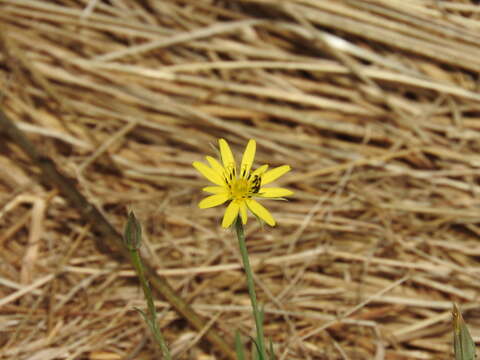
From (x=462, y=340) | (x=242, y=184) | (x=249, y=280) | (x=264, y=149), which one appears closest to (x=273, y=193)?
(x=242, y=184)

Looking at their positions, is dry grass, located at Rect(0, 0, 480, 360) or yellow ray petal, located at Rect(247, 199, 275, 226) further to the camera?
dry grass, located at Rect(0, 0, 480, 360)

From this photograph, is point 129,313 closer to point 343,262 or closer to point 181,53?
point 343,262

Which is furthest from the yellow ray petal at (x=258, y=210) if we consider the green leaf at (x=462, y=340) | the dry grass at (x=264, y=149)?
the dry grass at (x=264, y=149)

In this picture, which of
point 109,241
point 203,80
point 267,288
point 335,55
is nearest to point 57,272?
point 109,241

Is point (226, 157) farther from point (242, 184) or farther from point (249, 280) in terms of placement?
point (249, 280)

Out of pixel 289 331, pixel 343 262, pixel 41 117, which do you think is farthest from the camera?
pixel 41 117

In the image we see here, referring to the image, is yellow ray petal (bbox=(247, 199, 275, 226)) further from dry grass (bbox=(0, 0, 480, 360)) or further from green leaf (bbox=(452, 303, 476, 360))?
dry grass (bbox=(0, 0, 480, 360))

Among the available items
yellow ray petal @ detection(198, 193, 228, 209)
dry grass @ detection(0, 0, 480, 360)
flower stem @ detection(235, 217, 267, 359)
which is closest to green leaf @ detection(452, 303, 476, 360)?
flower stem @ detection(235, 217, 267, 359)

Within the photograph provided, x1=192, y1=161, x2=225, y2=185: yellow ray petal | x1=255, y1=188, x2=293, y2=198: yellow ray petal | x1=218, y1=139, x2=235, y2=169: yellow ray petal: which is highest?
x1=218, y1=139, x2=235, y2=169: yellow ray petal
